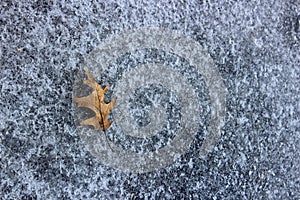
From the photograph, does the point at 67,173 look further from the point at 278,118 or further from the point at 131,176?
the point at 278,118

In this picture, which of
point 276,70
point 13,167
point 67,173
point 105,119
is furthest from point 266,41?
point 13,167

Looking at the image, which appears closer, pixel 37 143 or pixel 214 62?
pixel 37 143

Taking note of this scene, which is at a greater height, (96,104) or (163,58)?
(163,58)
